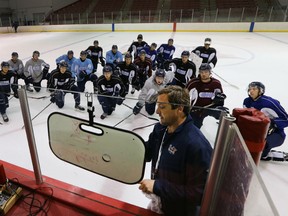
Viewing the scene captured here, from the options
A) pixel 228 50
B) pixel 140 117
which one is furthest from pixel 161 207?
pixel 228 50

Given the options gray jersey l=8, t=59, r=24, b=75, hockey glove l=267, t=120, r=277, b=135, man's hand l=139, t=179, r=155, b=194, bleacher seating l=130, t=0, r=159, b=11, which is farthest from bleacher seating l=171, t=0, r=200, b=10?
man's hand l=139, t=179, r=155, b=194

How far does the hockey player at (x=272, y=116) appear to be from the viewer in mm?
2381

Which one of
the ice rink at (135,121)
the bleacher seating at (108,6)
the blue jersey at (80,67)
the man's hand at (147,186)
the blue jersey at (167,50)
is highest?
the bleacher seating at (108,6)

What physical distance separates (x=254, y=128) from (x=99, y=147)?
86 cm

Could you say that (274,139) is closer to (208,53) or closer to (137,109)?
(137,109)

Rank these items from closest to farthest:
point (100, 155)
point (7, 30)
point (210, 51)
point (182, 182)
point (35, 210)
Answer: point (182, 182)
point (100, 155)
point (35, 210)
point (210, 51)
point (7, 30)

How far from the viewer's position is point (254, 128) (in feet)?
3.56

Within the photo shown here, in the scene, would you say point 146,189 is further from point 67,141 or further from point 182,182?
point 67,141

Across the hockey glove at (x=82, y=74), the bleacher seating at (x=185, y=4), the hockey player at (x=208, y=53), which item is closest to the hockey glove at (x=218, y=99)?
the hockey player at (x=208, y=53)

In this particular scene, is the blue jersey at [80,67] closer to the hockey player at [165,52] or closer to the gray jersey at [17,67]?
the gray jersey at [17,67]

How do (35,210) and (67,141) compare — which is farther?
(35,210)

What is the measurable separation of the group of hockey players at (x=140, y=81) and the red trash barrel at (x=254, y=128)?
0.96 ft

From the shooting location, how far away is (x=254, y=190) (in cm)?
82

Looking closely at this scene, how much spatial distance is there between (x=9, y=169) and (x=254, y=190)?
1954 mm
